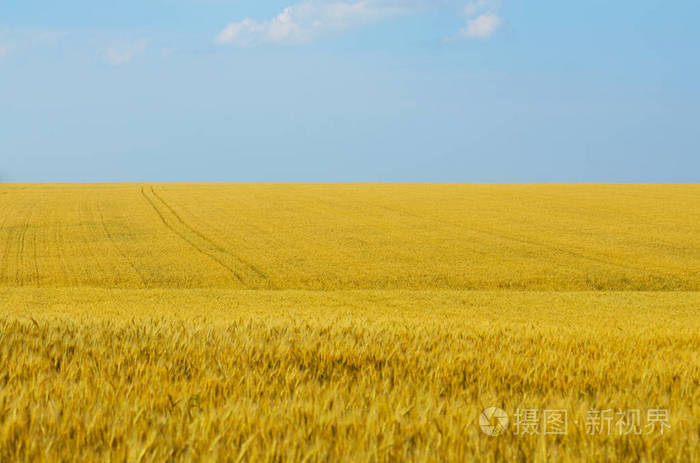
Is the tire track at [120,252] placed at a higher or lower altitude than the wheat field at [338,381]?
lower

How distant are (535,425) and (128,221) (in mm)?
36590

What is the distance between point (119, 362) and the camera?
4402 mm

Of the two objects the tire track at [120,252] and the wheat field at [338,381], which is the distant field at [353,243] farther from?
the wheat field at [338,381]

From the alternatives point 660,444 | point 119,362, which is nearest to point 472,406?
point 660,444

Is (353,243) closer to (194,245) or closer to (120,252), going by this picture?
(194,245)

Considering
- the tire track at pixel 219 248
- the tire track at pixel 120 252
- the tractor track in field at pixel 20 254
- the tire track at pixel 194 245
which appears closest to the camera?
the tire track at pixel 120 252

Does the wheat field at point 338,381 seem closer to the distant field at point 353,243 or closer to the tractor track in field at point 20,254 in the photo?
the distant field at point 353,243

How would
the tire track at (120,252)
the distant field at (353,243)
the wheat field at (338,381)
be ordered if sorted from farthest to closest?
the distant field at (353,243), the tire track at (120,252), the wheat field at (338,381)

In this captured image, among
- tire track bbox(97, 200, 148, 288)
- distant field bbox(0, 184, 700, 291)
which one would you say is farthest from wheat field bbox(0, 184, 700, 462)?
distant field bbox(0, 184, 700, 291)

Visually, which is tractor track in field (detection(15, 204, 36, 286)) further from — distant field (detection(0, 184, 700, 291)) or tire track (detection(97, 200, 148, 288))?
tire track (detection(97, 200, 148, 288))

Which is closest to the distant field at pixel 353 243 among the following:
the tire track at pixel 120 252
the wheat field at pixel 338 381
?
the tire track at pixel 120 252

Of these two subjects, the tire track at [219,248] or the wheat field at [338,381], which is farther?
the tire track at [219,248]

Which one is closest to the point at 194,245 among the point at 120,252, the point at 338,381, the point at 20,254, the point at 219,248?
the point at 219,248

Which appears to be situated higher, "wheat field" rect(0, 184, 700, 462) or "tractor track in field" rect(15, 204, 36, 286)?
"wheat field" rect(0, 184, 700, 462)
